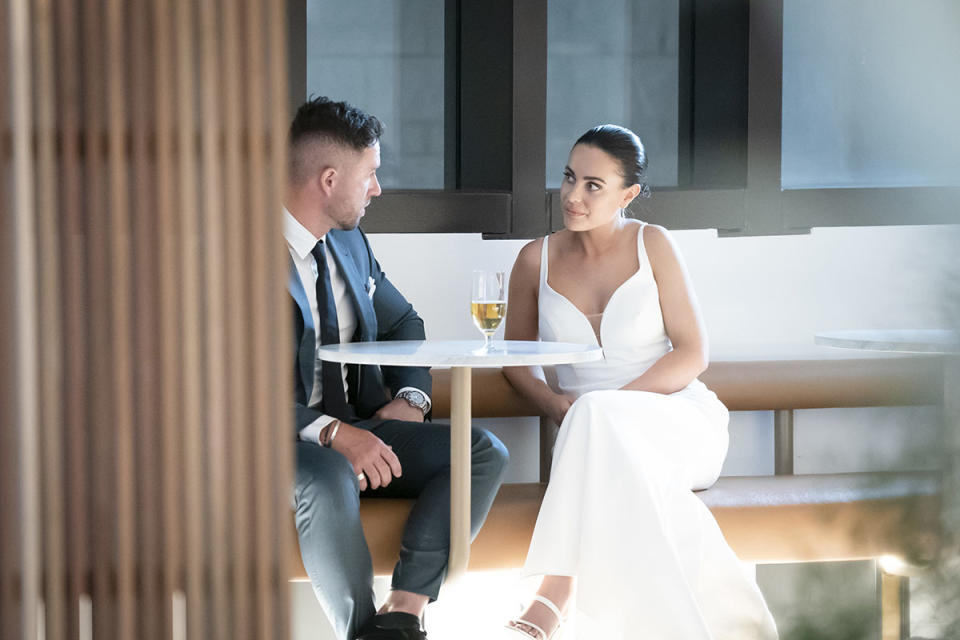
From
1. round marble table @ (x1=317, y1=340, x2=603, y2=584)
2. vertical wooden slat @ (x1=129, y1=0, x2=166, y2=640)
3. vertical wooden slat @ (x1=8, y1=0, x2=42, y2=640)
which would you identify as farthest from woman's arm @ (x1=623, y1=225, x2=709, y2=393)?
vertical wooden slat @ (x1=8, y1=0, x2=42, y2=640)

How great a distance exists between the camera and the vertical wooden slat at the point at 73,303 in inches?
53.9

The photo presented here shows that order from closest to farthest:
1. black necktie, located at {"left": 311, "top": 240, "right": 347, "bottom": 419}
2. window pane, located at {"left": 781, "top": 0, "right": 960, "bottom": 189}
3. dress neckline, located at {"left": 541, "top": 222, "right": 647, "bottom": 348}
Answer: window pane, located at {"left": 781, "top": 0, "right": 960, "bottom": 189} < black necktie, located at {"left": 311, "top": 240, "right": 347, "bottom": 419} < dress neckline, located at {"left": 541, "top": 222, "right": 647, "bottom": 348}

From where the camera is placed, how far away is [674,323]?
3.00m

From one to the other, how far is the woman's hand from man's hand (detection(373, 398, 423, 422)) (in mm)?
380

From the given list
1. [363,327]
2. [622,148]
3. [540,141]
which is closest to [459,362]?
[363,327]

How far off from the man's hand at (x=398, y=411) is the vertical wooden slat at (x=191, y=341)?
1.37m

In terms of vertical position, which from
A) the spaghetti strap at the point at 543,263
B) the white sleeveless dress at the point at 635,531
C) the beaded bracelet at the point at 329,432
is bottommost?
the white sleeveless dress at the point at 635,531

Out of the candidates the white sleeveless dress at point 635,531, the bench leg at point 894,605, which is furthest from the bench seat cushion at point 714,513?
the bench leg at point 894,605

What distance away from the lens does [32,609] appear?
1.39 metres

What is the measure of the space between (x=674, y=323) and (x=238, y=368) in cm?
179

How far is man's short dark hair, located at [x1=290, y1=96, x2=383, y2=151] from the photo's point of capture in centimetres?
283

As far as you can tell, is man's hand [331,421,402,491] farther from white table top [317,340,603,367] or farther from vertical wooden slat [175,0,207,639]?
vertical wooden slat [175,0,207,639]

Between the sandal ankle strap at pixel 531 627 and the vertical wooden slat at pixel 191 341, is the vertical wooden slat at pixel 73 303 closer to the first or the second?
the vertical wooden slat at pixel 191 341

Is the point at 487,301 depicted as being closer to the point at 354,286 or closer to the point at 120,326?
the point at 354,286
